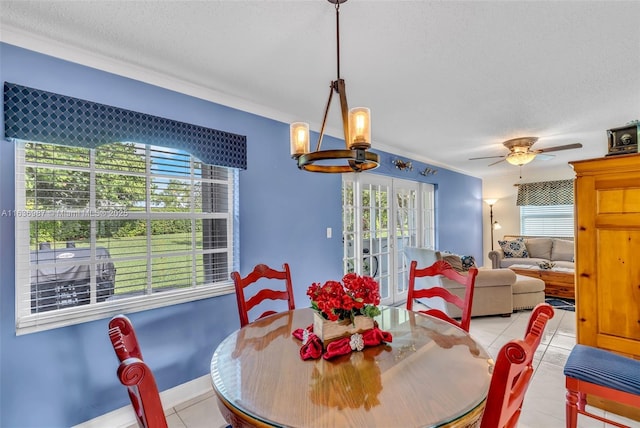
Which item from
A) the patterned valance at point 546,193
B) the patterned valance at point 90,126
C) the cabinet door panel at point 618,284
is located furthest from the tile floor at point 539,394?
the patterned valance at point 546,193

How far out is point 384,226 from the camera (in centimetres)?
453

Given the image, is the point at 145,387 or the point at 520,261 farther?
the point at 520,261

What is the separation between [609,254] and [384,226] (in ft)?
8.95

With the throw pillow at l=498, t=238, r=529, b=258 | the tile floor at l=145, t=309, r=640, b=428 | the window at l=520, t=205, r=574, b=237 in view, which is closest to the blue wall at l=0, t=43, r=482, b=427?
the tile floor at l=145, t=309, r=640, b=428

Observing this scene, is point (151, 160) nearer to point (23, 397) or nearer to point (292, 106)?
point (292, 106)

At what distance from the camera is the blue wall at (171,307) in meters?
1.62

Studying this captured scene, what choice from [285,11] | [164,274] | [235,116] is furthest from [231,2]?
[164,274]

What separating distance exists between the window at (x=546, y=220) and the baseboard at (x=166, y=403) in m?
7.12

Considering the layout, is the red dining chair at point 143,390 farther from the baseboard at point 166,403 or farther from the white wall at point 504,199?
the white wall at point 504,199

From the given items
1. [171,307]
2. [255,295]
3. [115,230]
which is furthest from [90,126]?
[255,295]

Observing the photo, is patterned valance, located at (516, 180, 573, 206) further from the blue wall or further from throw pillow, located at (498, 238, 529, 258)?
the blue wall

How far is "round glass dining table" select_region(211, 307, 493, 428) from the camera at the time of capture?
0.88 m

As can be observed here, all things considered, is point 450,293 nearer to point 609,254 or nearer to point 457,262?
Result: point 609,254

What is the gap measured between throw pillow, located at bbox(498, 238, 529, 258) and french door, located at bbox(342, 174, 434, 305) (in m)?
1.94
